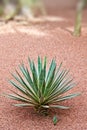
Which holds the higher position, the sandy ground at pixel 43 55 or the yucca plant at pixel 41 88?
the yucca plant at pixel 41 88

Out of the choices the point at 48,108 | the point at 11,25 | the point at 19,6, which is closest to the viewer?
the point at 19,6

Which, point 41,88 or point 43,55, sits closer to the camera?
point 41,88

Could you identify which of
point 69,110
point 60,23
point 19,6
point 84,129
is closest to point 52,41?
point 60,23

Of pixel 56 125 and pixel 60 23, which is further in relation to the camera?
pixel 60 23

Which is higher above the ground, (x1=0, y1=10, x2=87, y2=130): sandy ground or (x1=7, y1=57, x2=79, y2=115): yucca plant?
(x1=7, y1=57, x2=79, y2=115): yucca plant

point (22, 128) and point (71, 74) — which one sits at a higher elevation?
point (22, 128)

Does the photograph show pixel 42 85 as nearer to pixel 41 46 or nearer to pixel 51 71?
pixel 51 71

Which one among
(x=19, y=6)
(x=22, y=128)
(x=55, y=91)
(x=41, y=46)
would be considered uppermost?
(x=19, y=6)

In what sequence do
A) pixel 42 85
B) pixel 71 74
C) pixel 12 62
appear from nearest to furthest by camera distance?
1. pixel 42 85
2. pixel 71 74
3. pixel 12 62
